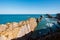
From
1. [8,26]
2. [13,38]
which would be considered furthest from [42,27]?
[8,26]

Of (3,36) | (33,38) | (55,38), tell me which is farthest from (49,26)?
(3,36)

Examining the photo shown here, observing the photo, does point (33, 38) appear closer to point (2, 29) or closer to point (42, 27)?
point (42, 27)

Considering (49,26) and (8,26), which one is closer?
(49,26)

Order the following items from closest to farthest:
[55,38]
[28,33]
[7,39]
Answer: [55,38]
[7,39]
[28,33]

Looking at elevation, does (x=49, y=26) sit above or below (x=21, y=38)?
above

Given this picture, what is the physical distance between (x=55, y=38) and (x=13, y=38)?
13.3ft

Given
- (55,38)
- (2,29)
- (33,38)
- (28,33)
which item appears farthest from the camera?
(2,29)

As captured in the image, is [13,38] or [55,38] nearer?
[55,38]

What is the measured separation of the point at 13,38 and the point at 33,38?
1918 mm

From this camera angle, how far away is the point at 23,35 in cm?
1359

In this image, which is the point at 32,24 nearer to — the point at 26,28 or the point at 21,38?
the point at 26,28

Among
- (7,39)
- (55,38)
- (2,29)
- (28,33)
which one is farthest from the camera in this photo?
(2,29)

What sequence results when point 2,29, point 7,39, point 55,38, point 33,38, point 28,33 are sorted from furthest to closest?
point 2,29 → point 28,33 → point 7,39 → point 33,38 → point 55,38

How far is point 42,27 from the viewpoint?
13312 mm
